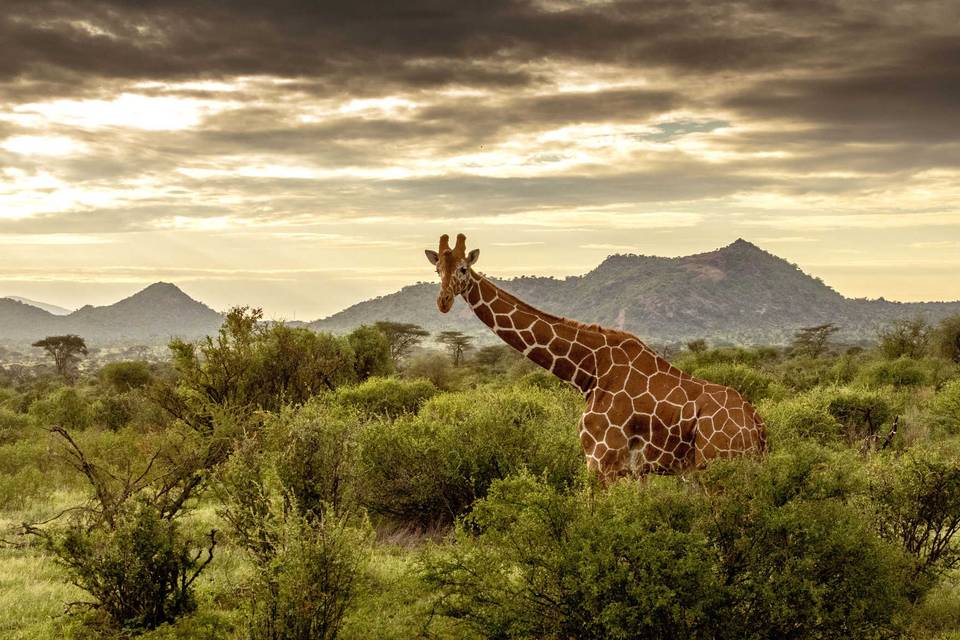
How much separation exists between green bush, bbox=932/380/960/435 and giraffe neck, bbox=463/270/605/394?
14.3 metres

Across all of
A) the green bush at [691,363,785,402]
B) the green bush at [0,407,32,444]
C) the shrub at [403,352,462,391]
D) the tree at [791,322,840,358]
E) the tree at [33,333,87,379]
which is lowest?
the tree at [33,333,87,379]

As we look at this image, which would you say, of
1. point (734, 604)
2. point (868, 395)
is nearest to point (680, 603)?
point (734, 604)

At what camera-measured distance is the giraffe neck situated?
9891 millimetres

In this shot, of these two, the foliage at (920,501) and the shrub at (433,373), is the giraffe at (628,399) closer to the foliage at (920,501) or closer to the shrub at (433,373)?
the foliage at (920,501)

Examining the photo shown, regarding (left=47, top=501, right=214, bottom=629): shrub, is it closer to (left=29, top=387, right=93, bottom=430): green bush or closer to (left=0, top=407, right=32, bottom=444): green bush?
(left=0, top=407, right=32, bottom=444): green bush

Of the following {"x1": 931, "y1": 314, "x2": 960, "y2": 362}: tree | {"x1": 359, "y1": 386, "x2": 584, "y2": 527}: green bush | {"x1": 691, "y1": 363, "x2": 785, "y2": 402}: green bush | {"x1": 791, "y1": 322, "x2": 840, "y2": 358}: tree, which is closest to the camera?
{"x1": 359, "y1": 386, "x2": 584, "y2": 527}: green bush

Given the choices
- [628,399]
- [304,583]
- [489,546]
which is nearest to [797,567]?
[489,546]

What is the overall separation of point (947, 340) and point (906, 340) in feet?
10.6

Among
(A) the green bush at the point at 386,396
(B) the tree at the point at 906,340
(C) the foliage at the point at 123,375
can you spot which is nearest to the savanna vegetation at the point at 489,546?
(A) the green bush at the point at 386,396

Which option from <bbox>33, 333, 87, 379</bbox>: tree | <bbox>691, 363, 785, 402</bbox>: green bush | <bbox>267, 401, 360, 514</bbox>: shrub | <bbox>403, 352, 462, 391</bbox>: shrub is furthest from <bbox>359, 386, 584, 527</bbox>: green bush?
<bbox>33, 333, 87, 379</bbox>: tree

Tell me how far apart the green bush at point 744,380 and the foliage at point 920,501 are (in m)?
14.2

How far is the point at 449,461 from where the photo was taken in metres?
12.7

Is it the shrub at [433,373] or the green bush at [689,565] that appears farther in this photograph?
the shrub at [433,373]

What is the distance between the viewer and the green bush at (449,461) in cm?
1265
